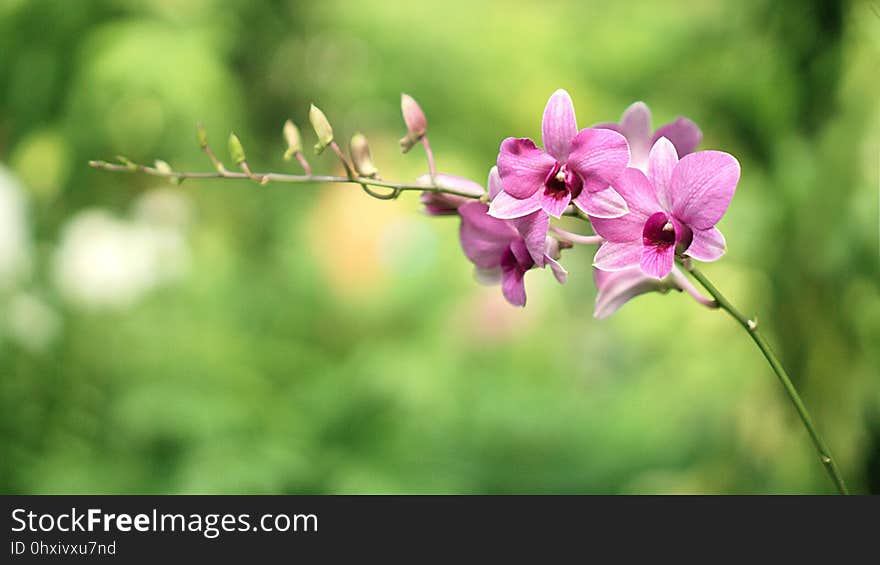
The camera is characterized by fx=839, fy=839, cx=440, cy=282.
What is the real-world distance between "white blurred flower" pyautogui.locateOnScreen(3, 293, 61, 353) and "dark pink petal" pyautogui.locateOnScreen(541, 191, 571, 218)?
53.1 inches

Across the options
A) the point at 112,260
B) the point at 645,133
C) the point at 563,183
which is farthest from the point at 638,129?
the point at 112,260

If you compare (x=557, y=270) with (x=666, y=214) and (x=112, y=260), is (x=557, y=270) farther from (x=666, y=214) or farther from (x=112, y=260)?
(x=112, y=260)

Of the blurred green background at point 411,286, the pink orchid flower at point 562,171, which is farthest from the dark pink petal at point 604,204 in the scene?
the blurred green background at point 411,286

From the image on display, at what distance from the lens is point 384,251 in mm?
1905

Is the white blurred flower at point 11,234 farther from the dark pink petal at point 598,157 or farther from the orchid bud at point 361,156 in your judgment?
the dark pink petal at point 598,157

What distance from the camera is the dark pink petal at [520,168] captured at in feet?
1.44

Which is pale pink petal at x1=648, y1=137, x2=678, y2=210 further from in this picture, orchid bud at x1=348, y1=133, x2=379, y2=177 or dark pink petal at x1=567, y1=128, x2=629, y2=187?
orchid bud at x1=348, y1=133, x2=379, y2=177

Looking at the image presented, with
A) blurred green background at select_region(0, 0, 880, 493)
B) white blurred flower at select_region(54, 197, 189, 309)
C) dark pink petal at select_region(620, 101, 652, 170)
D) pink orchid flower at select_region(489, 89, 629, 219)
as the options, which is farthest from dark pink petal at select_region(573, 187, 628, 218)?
white blurred flower at select_region(54, 197, 189, 309)

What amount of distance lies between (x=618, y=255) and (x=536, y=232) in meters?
0.04

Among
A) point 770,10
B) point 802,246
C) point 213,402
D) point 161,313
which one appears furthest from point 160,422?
point 770,10

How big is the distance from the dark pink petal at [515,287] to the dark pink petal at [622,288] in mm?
52

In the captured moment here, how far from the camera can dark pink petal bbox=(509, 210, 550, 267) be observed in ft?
1.46

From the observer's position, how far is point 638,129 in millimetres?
529
